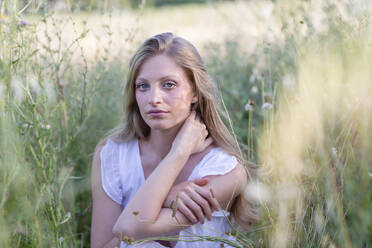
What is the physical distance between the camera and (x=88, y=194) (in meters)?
2.71

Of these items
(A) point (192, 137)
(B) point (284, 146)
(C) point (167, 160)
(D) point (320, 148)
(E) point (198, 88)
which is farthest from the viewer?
(E) point (198, 88)

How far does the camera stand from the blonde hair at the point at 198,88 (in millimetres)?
2102

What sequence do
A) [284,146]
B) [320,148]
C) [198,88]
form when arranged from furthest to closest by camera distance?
[198,88] → [284,146] → [320,148]

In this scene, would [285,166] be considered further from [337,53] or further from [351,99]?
[337,53]

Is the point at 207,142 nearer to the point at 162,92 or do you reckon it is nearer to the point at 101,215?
the point at 162,92

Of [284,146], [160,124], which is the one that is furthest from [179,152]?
[284,146]

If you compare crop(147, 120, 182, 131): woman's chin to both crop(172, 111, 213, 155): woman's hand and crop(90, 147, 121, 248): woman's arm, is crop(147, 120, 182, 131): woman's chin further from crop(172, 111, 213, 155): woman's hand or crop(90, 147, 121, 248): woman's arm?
crop(90, 147, 121, 248): woman's arm

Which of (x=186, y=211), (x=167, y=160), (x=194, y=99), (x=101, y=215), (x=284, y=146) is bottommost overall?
(x=101, y=215)

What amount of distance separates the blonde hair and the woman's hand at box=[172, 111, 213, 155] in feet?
0.21

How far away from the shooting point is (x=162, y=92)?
1.97m

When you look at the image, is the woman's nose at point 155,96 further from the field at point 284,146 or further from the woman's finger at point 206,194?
the woman's finger at point 206,194

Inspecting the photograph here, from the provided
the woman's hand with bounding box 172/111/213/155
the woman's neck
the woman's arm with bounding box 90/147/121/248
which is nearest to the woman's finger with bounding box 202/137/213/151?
the woman's hand with bounding box 172/111/213/155

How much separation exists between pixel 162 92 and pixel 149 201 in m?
0.52

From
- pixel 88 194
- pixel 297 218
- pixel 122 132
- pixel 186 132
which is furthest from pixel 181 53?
pixel 88 194
